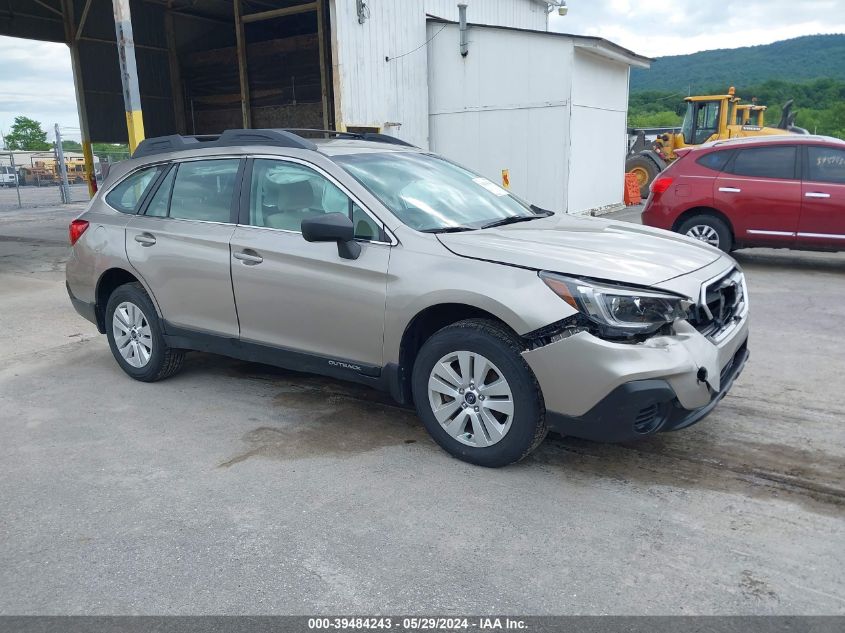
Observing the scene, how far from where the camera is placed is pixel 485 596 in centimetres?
265

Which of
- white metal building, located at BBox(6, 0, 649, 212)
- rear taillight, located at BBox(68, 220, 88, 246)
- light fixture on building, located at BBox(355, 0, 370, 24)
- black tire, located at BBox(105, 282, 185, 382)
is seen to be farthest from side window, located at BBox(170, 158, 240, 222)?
light fixture on building, located at BBox(355, 0, 370, 24)

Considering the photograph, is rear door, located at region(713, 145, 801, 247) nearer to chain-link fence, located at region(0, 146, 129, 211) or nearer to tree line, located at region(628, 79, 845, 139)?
chain-link fence, located at region(0, 146, 129, 211)

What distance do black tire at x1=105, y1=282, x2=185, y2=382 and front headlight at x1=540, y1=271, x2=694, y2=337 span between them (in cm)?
315

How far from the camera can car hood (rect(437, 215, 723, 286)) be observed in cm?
340

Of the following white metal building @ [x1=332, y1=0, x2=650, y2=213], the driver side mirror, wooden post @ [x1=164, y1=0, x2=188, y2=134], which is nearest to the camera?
the driver side mirror

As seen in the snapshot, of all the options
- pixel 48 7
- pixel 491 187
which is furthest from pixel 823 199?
pixel 48 7

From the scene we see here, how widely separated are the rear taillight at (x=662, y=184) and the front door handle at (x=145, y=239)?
6.75 meters

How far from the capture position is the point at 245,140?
15.5ft

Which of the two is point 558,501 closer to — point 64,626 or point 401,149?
point 64,626

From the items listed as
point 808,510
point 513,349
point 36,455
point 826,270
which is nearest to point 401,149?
point 513,349

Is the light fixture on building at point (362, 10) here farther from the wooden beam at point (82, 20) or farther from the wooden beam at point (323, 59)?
the wooden beam at point (82, 20)

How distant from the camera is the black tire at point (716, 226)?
895 cm

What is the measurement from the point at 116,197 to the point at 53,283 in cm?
489

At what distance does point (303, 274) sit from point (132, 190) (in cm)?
208
